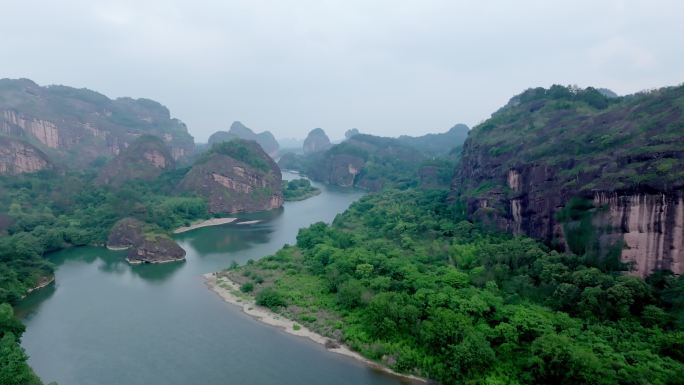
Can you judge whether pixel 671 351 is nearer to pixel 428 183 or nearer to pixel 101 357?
pixel 101 357

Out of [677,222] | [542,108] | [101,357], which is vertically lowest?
[101,357]

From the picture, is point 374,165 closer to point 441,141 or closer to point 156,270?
point 441,141

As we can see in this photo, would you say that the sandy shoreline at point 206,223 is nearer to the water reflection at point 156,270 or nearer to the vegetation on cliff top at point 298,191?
the water reflection at point 156,270

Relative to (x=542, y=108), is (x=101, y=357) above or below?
below

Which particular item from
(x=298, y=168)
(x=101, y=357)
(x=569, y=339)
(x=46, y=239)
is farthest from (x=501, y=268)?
(x=298, y=168)

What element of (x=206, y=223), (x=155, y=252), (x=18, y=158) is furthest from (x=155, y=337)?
(x=18, y=158)

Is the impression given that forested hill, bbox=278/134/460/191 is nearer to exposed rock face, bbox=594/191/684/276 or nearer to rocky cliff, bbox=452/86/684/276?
rocky cliff, bbox=452/86/684/276

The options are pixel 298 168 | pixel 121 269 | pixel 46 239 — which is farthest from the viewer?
pixel 298 168

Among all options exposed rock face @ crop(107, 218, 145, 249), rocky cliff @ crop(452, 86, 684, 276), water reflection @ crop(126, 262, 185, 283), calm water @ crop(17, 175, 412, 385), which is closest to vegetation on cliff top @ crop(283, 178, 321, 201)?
exposed rock face @ crop(107, 218, 145, 249)
